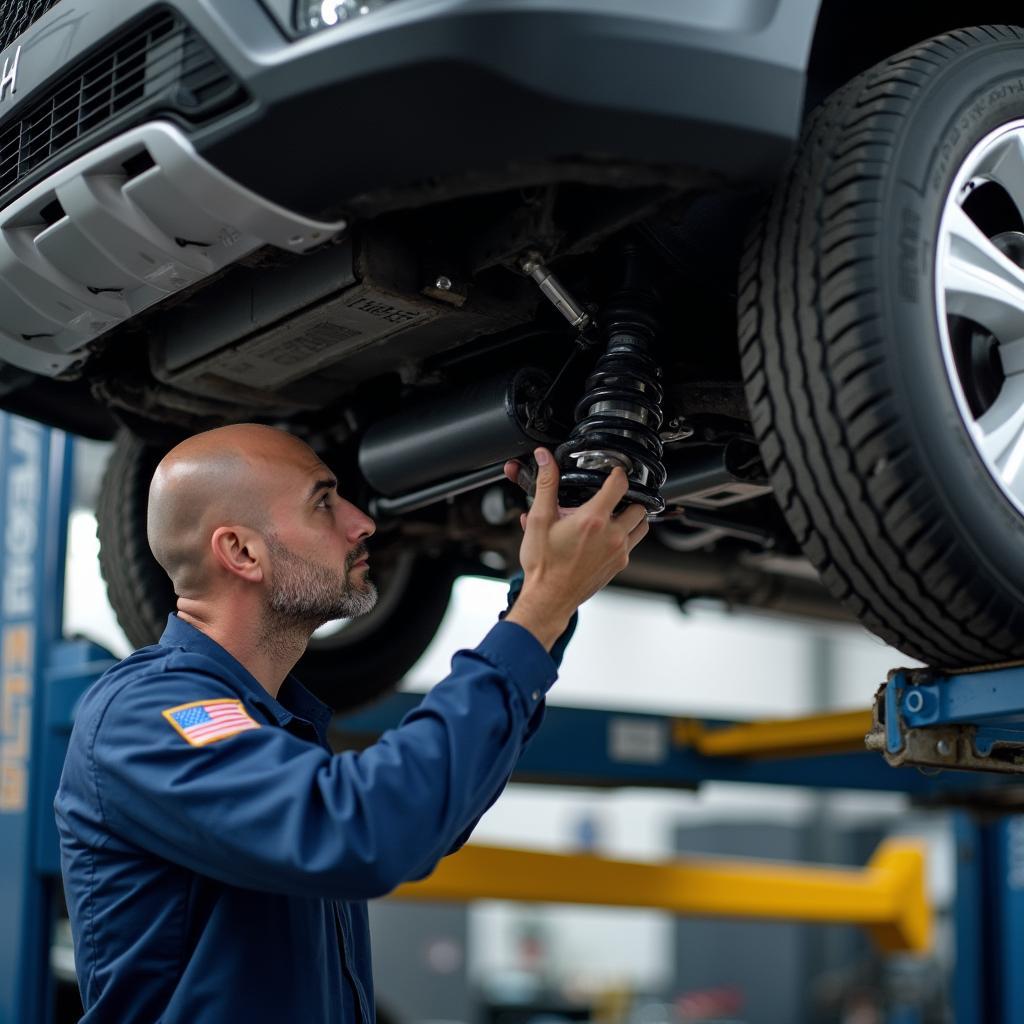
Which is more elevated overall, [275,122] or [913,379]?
[275,122]

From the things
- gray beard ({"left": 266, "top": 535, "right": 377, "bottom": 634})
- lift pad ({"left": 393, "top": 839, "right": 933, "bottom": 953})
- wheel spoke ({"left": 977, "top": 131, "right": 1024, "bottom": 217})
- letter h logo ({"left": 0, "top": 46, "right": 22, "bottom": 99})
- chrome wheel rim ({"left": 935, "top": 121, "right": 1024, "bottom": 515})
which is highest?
letter h logo ({"left": 0, "top": 46, "right": 22, "bottom": 99})

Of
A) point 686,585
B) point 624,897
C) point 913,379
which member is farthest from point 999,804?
point 913,379

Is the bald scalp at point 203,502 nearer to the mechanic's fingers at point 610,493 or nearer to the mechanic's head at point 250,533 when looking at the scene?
the mechanic's head at point 250,533

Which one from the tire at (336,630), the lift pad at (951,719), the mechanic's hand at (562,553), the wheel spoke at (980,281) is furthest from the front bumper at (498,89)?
the tire at (336,630)

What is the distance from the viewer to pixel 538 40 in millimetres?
1321

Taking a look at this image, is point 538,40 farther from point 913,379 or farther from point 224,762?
point 224,762

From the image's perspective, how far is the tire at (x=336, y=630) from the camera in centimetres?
255

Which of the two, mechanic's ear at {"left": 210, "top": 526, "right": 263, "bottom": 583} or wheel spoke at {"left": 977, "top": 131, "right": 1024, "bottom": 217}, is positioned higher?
wheel spoke at {"left": 977, "top": 131, "right": 1024, "bottom": 217}

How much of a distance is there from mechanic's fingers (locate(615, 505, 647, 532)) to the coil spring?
0.01 m

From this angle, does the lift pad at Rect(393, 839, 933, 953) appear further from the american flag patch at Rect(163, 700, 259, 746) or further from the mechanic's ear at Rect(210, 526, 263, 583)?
the american flag patch at Rect(163, 700, 259, 746)

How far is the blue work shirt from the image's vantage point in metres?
1.38

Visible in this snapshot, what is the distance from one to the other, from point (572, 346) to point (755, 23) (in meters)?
0.71

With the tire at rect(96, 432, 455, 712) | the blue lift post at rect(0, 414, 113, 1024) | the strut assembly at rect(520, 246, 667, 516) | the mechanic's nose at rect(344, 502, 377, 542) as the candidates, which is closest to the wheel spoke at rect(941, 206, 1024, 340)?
the strut assembly at rect(520, 246, 667, 516)

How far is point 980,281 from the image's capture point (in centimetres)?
163
